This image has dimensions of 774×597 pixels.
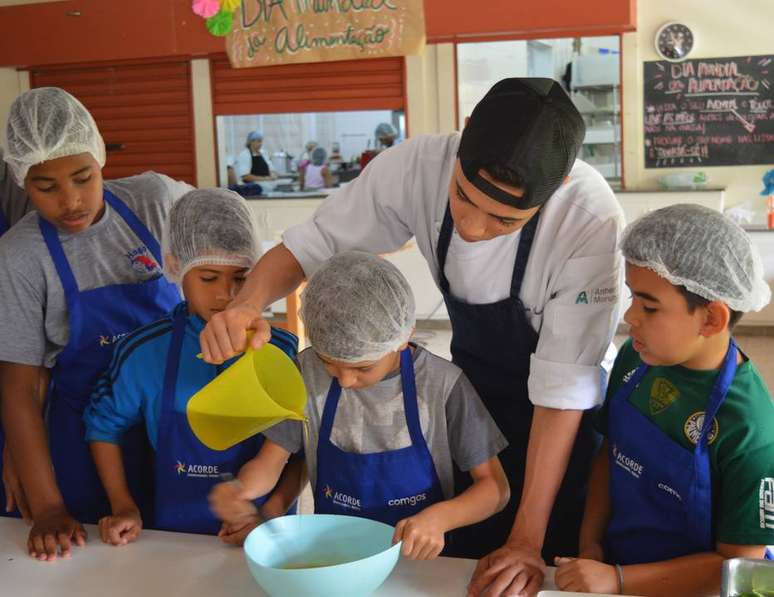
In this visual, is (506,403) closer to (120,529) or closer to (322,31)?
(120,529)

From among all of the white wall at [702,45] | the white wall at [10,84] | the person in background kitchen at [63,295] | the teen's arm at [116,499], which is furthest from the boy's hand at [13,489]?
the white wall at [10,84]

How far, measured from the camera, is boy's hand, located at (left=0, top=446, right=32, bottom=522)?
1.55m

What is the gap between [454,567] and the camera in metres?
1.27

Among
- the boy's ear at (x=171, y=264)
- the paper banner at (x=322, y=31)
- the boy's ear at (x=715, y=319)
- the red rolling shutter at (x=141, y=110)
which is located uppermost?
the paper banner at (x=322, y=31)

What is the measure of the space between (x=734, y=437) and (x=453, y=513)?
415mm

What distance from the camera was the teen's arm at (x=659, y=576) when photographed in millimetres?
1183

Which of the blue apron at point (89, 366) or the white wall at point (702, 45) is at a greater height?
the white wall at point (702, 45)

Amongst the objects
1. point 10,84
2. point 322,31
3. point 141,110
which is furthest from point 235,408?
point 10,84

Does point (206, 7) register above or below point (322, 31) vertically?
above

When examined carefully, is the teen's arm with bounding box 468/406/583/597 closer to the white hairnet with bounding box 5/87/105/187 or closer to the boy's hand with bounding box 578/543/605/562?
the boy's hand with bounding box 578/543/605/562

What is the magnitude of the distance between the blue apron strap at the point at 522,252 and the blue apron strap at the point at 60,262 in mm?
797

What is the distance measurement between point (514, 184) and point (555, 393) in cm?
34

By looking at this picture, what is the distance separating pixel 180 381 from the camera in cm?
154

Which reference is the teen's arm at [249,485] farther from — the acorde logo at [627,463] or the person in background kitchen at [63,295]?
the acorde logo at [627,463]
